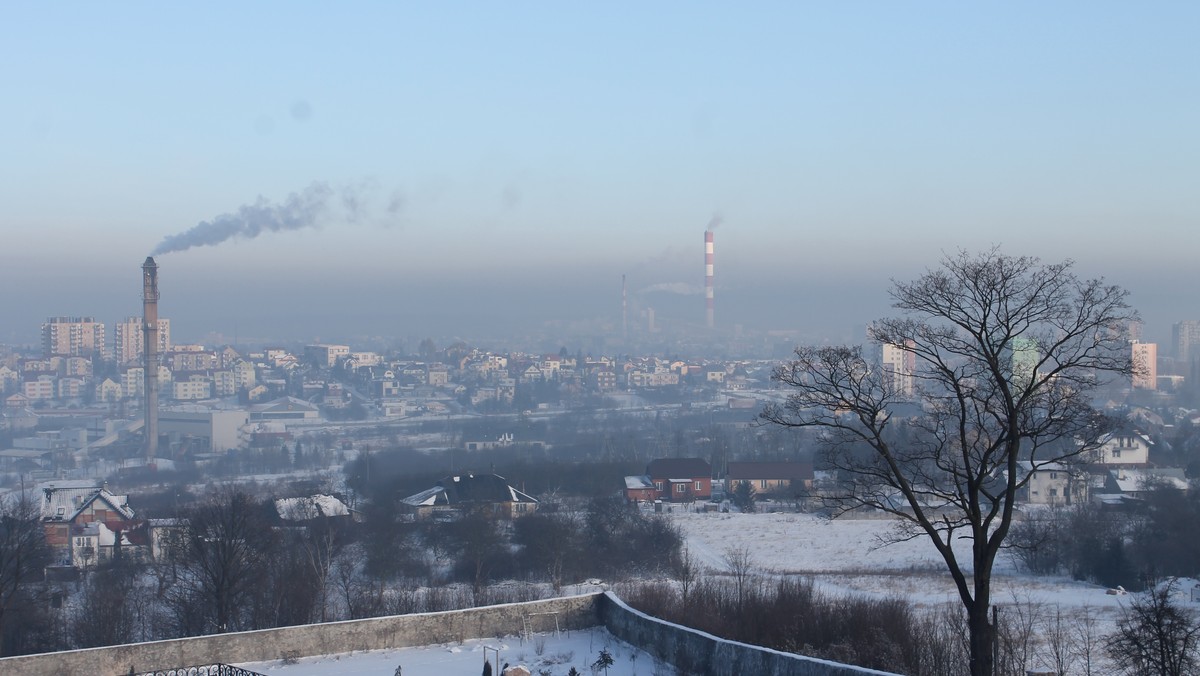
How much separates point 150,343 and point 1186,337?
86.2m

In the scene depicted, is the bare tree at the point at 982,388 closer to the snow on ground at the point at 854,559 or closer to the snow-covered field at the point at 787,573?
the snow-covered field at the point at 787,573

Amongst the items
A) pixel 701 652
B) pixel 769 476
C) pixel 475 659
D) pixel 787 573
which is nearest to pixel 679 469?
pixel 769 476

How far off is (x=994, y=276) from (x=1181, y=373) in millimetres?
83817

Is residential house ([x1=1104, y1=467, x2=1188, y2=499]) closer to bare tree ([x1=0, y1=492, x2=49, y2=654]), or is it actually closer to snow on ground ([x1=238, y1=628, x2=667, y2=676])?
snow on ground ([x1=238, y1=628, x2=667, y2=676])

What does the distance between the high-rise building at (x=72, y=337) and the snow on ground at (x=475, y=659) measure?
84.5 metres

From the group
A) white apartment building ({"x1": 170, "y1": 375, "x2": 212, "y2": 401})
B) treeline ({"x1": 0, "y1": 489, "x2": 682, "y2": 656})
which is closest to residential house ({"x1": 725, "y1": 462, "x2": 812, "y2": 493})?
treeline ({"x1": 0, "y1": 489, "x2": 682, "y2": 656})

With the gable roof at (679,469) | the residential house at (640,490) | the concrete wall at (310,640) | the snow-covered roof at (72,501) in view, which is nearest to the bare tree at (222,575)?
the concrete wall at (310,640)

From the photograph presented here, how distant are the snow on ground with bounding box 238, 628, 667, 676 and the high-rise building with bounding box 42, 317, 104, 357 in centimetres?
8445

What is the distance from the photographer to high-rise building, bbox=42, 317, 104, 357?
87.0 metres

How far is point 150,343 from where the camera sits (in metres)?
46.8

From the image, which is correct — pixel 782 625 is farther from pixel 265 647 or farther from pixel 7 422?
pixel 7 422

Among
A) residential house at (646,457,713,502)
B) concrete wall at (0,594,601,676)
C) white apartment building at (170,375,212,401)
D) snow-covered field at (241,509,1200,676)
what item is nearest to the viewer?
concrete wall at (0,594,601,676)

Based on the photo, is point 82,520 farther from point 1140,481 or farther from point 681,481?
point 1140,481

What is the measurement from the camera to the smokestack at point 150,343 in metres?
46.8
